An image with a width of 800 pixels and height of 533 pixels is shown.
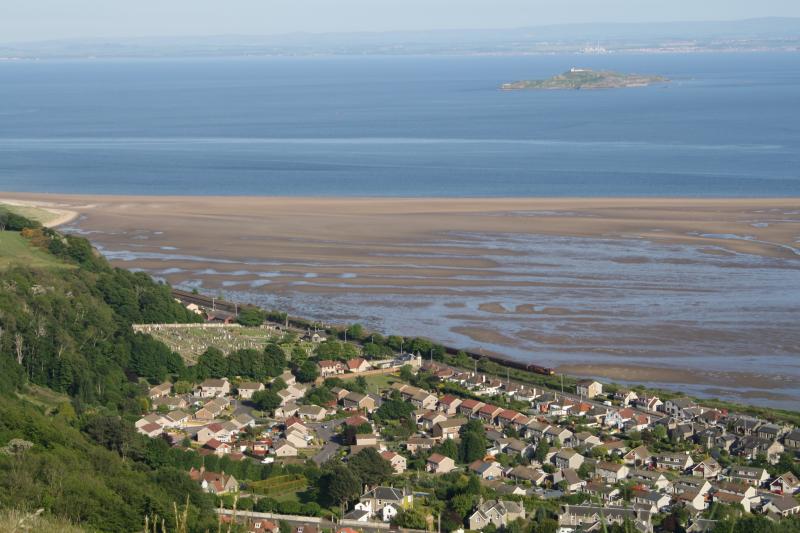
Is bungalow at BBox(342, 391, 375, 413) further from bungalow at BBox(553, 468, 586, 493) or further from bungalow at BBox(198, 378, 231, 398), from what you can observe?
bungalow at BBox(553, 468, 586, 493)

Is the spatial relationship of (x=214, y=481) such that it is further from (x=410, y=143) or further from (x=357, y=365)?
(x=410, y=143)

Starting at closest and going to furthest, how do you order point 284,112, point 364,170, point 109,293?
1. point 109,293
2. point 364,170
3. point 284,112

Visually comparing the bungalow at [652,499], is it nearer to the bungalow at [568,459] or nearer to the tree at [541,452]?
the bungalow at [568,459]

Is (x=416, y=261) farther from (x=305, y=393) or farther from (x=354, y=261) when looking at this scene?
(x=305, y=393)

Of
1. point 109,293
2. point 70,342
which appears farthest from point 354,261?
point 70,342

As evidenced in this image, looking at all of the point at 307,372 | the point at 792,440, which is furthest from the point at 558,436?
the point at 307,372

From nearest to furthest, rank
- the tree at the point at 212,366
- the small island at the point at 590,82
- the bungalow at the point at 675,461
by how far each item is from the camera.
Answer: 1. the bungalow at the point at 675,461
2. the tree at the point at 212,366
3. the small island at the point at 590,82

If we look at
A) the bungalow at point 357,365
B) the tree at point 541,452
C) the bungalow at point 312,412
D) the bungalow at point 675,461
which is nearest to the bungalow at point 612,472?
the bungalow at point 675,461
